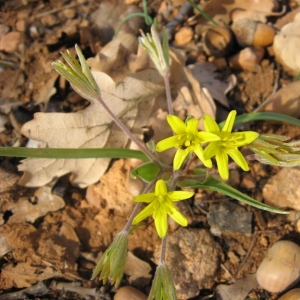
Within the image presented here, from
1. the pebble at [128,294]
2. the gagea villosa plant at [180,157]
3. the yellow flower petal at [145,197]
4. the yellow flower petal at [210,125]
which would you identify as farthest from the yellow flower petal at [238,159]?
the pebble at [128,294]

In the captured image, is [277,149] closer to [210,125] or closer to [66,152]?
[210,125]

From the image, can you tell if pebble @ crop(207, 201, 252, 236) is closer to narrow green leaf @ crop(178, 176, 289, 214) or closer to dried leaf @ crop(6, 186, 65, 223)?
narrow green leaf @ crop(178, 176, 289, 214)

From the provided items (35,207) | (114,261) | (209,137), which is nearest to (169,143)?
(209,137)

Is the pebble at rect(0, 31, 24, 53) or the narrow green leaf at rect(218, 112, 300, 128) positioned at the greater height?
the pebble at rect(0, 31, 24, 53)

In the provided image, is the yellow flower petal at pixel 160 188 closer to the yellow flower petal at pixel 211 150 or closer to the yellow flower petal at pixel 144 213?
the yellow flower petal at pixel 144 213

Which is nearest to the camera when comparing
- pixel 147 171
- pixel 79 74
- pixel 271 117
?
pixel 79 74

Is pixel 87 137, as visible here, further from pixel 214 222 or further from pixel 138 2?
pixel 138 2

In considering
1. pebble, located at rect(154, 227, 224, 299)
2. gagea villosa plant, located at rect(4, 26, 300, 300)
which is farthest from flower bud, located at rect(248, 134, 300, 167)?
pebble, located at rect(154, 227, 224, 299)
